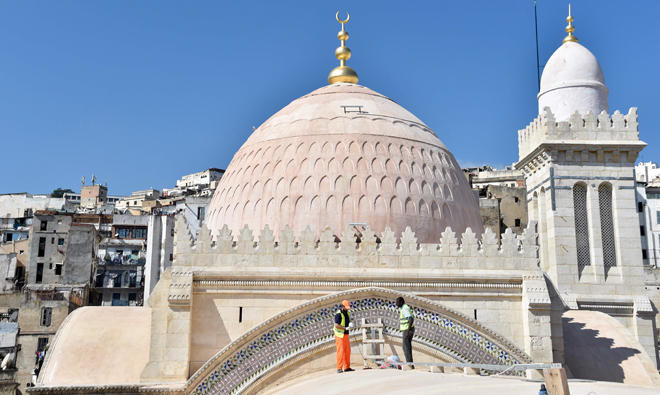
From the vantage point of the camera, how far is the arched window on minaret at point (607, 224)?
53.3 feet

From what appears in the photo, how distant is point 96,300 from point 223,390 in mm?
32645

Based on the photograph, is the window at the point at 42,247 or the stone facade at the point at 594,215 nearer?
the stone facade at the point at 594,215

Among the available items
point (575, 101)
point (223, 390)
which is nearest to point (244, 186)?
point (223, 390)

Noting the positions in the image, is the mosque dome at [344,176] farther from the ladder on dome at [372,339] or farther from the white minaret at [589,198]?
the white minaret at [589,198]

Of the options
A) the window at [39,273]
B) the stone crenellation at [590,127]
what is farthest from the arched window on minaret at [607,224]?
the window at [39,273]

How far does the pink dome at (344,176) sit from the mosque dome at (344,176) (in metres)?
0.02

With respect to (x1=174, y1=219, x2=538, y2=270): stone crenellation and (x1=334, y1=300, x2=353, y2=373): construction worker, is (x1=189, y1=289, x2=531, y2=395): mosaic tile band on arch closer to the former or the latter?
(x1=174, y1=219, x2=538, y2=270): stone crenellation

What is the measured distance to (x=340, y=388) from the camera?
8695 millimetres

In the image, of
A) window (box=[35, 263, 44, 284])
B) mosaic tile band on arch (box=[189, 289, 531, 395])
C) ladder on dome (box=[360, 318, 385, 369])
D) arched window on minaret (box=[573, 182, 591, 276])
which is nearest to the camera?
ladder on dome (box=[360, 318, 385, 369])

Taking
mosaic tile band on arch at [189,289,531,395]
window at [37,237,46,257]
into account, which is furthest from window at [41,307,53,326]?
mosaic tile band on arch at [189,289,531,395]

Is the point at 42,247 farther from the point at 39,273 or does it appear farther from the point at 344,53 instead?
the point at 344,53

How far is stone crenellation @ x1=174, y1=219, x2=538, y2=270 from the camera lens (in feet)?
40.2

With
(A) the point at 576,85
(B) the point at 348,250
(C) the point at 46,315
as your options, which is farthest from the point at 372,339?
(C) the point at 46,315

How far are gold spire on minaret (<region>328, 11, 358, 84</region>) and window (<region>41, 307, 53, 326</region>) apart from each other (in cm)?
2107
